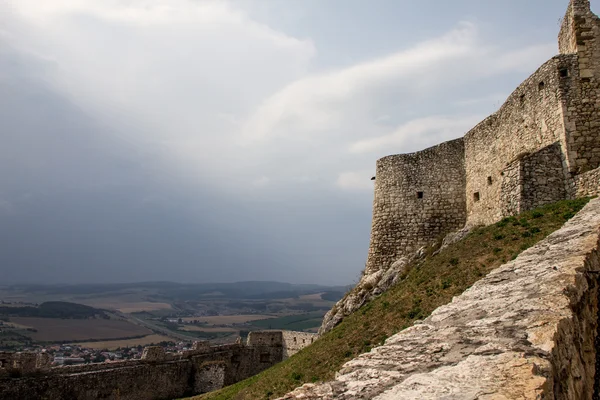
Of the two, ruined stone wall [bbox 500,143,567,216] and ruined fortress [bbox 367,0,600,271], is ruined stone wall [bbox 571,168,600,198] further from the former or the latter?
ruined stone wall [bbox 500,143,567,216]

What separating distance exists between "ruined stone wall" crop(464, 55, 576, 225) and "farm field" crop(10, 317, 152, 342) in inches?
2716

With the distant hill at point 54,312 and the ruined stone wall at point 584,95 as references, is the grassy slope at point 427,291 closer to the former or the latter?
the ruined stone wall at point 584,95

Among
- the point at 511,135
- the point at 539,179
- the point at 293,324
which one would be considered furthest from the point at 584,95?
the point at 293,324

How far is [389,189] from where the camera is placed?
23984mm

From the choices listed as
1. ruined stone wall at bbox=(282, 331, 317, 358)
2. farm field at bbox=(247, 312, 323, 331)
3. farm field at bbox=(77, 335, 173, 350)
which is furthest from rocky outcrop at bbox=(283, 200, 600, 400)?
farm field at bbox=(247, 312, 323, 331)

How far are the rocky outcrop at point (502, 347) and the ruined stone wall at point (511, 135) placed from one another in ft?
36.8

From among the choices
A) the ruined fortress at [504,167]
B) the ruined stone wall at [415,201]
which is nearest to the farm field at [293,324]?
the ruined stone wall at [415,201]

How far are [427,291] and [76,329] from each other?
86980 millimetres

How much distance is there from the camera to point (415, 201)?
23000 millimetres

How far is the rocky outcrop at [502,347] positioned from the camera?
9.73 ft

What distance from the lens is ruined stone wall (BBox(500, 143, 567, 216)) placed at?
48.2 ft

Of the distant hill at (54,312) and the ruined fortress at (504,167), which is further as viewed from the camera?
the distant hill at (54,312)

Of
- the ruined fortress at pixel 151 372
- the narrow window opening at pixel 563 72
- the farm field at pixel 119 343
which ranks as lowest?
the farm field at pixel 119 343

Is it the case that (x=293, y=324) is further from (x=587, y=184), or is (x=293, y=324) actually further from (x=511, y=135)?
(x=587, y=184)
